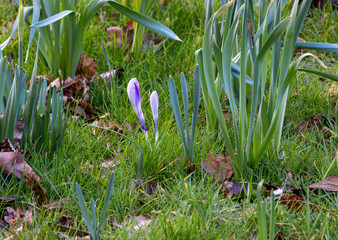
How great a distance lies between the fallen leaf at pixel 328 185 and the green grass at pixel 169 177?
3cm

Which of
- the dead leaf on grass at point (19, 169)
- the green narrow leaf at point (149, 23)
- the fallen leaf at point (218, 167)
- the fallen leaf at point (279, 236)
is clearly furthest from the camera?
the green narrow leaf at point (149, 23)

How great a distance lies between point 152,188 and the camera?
6.26 feet

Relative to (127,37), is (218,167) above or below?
below

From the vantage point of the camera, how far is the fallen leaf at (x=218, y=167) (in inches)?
76.6

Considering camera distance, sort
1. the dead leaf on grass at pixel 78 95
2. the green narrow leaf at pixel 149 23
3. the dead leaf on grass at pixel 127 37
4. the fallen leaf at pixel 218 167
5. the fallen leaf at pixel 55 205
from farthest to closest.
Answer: the dead leaf on grass at pixel 127 37 < the dead leaf on grass at pixel 78 95 < the green narrow leaf at pixel 149 23 < the fallen leaf at pixel 218 167 < the fallen leaf at pixel 55 205

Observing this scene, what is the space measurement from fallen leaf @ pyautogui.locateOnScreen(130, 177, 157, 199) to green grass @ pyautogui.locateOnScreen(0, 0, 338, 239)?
3 centimetres

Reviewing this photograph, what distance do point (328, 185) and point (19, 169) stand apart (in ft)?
3.98

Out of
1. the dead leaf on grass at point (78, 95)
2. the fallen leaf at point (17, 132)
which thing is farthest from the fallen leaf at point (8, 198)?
the dead leaf on grass at point (78, 95)

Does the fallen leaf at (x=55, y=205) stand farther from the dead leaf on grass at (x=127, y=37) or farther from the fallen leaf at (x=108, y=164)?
the dead leaf on grass at (x=127, y=37)

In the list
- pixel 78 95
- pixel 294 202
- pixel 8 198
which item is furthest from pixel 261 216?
pixel 78 95

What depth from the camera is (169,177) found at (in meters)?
1.97

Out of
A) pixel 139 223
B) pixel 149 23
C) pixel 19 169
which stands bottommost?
pixel 139 223

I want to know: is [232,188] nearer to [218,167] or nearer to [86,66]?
[218,167]

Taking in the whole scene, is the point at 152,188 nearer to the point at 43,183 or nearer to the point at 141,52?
the point at 43,183
